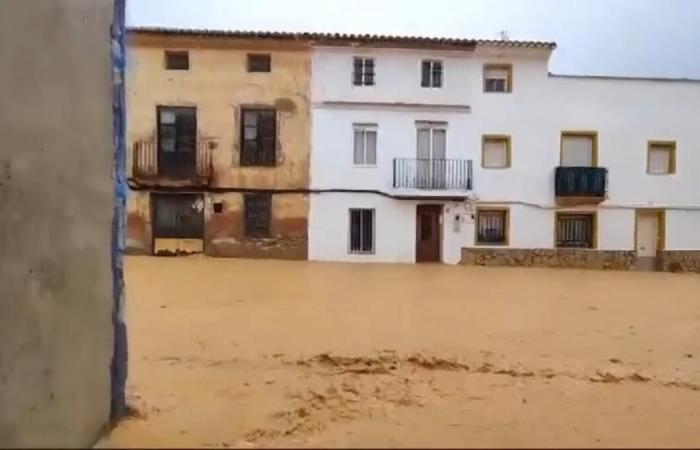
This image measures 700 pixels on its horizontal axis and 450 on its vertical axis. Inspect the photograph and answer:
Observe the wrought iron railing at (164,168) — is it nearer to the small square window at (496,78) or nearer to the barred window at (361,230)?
the barred window at (361,230)

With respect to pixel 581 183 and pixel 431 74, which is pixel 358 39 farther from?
pixel 581 183

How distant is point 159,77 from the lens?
22.8 metres

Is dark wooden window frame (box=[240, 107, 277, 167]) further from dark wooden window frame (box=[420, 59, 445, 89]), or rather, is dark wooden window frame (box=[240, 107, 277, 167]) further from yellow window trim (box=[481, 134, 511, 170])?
yellow window trim (box=[481, 134, 511, 170])

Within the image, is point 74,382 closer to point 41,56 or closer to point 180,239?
point 41,56

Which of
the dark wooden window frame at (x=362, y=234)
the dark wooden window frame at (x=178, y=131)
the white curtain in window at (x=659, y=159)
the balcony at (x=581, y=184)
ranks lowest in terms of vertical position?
the dark wooden window frame at (x=362, y=234)

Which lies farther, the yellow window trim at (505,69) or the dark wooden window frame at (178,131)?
the yellow window trim at (505,69)

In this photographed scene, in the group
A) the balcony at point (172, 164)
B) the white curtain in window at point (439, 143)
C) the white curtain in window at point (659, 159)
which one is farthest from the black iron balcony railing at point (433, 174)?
the balcony at point (172, 164)

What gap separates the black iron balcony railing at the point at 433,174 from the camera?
893 inches

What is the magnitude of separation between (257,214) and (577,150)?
9.86 meters

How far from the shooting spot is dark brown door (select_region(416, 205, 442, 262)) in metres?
22.8

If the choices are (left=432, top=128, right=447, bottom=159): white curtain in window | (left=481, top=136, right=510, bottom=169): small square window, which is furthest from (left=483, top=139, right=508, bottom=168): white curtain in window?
(left=432, top=128, right=447, bottom=159): white curtain in window

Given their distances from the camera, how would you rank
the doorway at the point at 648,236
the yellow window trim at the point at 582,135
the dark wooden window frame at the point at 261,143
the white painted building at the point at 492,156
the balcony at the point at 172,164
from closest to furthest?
the balcony at the point at 172,164 → the white painted building at the point at 492,156 → the dark wooden window frame at the point at 261,143 → the yellow window trim at the point at 582,135 → the doorway at the point at 648,236

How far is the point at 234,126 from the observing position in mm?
22922

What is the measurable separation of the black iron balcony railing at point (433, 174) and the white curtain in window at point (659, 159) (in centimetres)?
556
